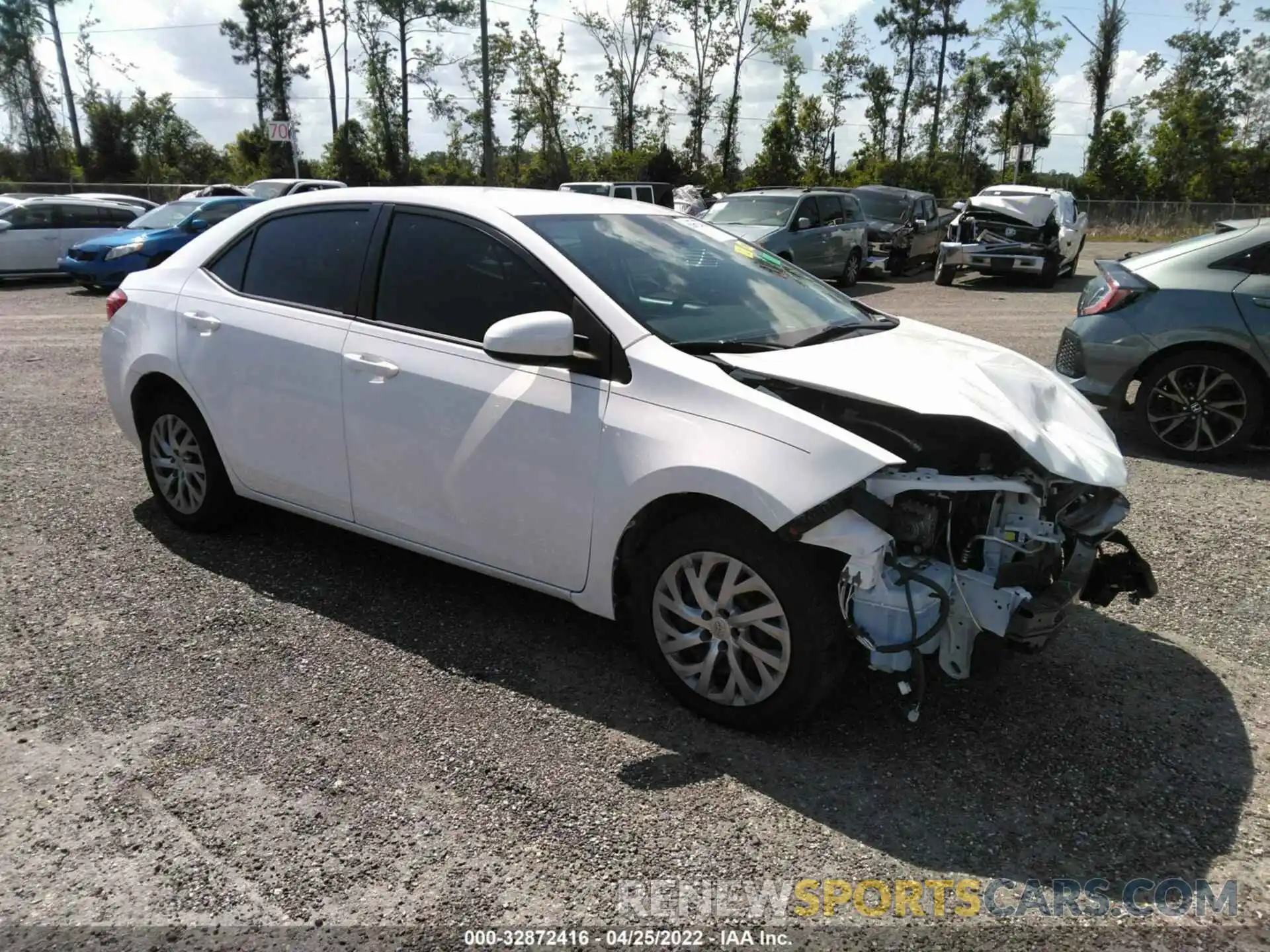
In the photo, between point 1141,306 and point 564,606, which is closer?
point 564,606

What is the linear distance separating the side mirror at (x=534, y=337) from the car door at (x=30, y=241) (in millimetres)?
18089

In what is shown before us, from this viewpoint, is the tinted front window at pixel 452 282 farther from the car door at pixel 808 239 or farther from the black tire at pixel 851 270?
the black tire at pixel 851 270

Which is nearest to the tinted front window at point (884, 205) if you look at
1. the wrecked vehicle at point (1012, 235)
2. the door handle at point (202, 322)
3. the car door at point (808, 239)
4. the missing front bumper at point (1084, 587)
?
the wrecked vehicle at point (1012, 235)

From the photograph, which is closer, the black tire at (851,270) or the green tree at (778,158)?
the black tire at (851,270)

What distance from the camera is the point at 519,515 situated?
3496mm

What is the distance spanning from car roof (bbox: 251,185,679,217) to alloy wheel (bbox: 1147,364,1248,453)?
3956 mm

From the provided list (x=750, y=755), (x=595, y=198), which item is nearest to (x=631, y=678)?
(x=750, y=755)

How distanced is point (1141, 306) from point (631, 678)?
487 cm

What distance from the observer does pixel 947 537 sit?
10.2 ft

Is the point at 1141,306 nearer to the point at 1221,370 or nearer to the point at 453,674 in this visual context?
the point at 1221,370

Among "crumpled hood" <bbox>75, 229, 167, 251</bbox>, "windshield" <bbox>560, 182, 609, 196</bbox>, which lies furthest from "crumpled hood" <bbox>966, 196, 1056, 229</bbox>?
"crumpled hood" <bbox>75, 229, 167, 251</bbox>

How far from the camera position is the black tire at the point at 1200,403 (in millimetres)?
6250

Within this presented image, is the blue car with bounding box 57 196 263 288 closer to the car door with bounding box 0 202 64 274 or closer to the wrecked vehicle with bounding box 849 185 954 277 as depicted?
the car door with bounding box 0 202 64 274

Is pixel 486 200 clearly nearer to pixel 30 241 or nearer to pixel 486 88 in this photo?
pixel 30 241
